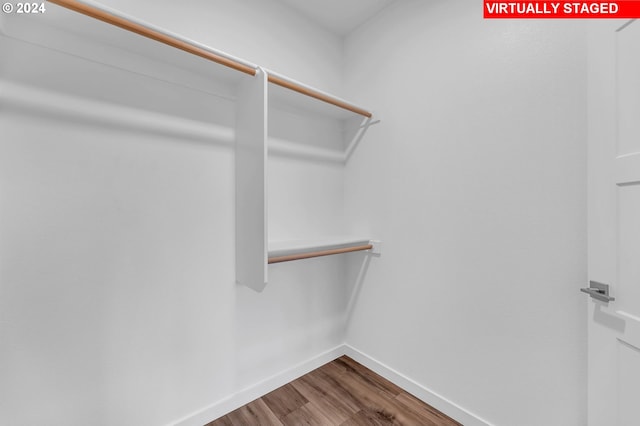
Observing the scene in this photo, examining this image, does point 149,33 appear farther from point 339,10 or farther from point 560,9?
point 560,9

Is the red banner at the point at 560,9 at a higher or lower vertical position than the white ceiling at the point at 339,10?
lower

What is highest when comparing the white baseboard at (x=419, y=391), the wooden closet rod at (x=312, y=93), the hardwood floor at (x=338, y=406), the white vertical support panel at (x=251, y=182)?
the wooden closet rod at (x=312, y=93)

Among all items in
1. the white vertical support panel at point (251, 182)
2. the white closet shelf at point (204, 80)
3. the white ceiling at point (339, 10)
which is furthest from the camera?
the white ceiling at point (339, 10)

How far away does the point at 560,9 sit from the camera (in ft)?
3.55

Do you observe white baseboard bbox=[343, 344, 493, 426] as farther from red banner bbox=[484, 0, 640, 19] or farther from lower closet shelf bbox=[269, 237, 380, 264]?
red banner bbox=[484, 0, 640, 19]

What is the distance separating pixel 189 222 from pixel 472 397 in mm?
1708

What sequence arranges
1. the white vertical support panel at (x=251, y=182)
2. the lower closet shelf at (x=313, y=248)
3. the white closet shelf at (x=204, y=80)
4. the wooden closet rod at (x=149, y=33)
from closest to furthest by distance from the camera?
the wooden closet rod at (x=149, y=33), the white closet shelf at (x=204, y=80), the white vertical support panel at (x=251, y=182), the lower closet shelf at (x=313, y=248)

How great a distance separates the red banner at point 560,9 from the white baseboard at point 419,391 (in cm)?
179

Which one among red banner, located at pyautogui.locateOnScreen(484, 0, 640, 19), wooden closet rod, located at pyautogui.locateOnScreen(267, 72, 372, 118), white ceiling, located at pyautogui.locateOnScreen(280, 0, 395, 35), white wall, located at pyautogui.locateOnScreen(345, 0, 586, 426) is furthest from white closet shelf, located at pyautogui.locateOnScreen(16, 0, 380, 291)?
red banner, located at pyautogui.locateOnScreen(484, 0, 640, 19)

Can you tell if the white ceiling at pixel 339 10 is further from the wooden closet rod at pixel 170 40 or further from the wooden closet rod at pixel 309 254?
the wooden closet rod at pixel 309 254

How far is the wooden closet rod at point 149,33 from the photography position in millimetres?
854

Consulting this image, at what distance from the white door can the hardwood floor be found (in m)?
0.74

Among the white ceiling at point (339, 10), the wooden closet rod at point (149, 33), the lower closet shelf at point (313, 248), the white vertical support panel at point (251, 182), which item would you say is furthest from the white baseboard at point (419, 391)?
the white ceiling at point (339, 10)

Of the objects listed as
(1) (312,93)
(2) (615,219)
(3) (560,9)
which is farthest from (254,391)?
(3) (560,9)
